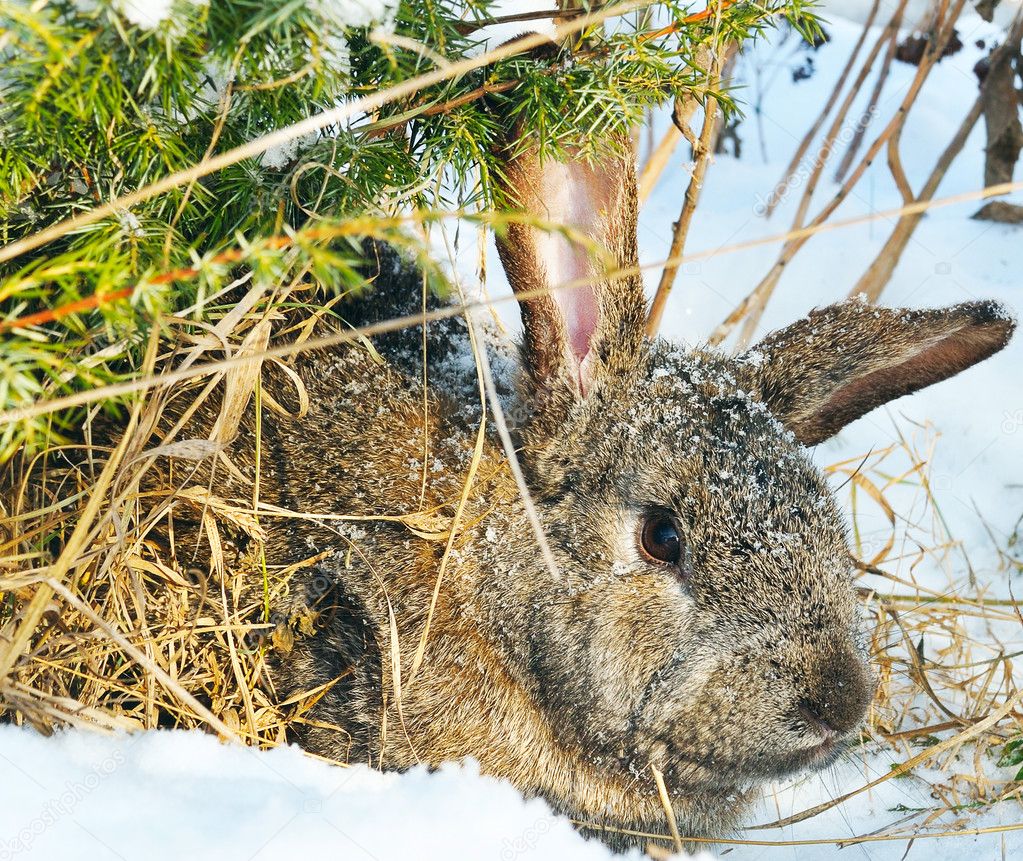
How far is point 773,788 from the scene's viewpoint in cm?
335

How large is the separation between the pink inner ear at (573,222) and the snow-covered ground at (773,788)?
0.63 m

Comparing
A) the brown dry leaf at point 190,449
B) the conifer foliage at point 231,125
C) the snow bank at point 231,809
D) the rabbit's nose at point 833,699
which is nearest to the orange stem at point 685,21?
the conifer foliage at point 231,125

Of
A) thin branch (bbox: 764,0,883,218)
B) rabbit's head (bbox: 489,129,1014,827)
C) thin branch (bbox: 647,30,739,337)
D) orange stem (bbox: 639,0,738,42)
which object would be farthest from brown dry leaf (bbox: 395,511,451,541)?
thin branch (bbox: 764,0,883,218)

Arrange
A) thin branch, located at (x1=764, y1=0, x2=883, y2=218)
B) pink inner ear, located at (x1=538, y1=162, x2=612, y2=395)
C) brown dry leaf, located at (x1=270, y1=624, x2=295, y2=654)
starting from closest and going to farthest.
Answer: pink inner ear, located at (x1=538, y1=162, x2=612, y2=395), brown dry leaf, located at (x1=270, y1=624, x2=295, y2=654), thin branch, located at (x1=764, y1=0, x2=883, y2=218)

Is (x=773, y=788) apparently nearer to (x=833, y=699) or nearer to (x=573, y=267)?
(x=833, y=699)

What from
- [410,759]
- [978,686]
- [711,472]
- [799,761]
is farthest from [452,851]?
[978,686]

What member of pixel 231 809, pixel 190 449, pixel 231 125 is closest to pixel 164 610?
pixel 190 449

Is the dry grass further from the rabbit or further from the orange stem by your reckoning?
the orange stem

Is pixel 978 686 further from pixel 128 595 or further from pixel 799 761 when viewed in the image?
pixel 128 595

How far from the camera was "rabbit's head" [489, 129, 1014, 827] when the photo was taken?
8.57 ft

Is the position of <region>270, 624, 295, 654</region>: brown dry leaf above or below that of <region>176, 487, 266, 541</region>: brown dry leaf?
below

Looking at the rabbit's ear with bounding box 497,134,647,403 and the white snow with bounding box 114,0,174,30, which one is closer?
the white snow with bounding box 114,0,174,30

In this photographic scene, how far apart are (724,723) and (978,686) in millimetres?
1567

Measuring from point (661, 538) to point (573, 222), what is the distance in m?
0.85
